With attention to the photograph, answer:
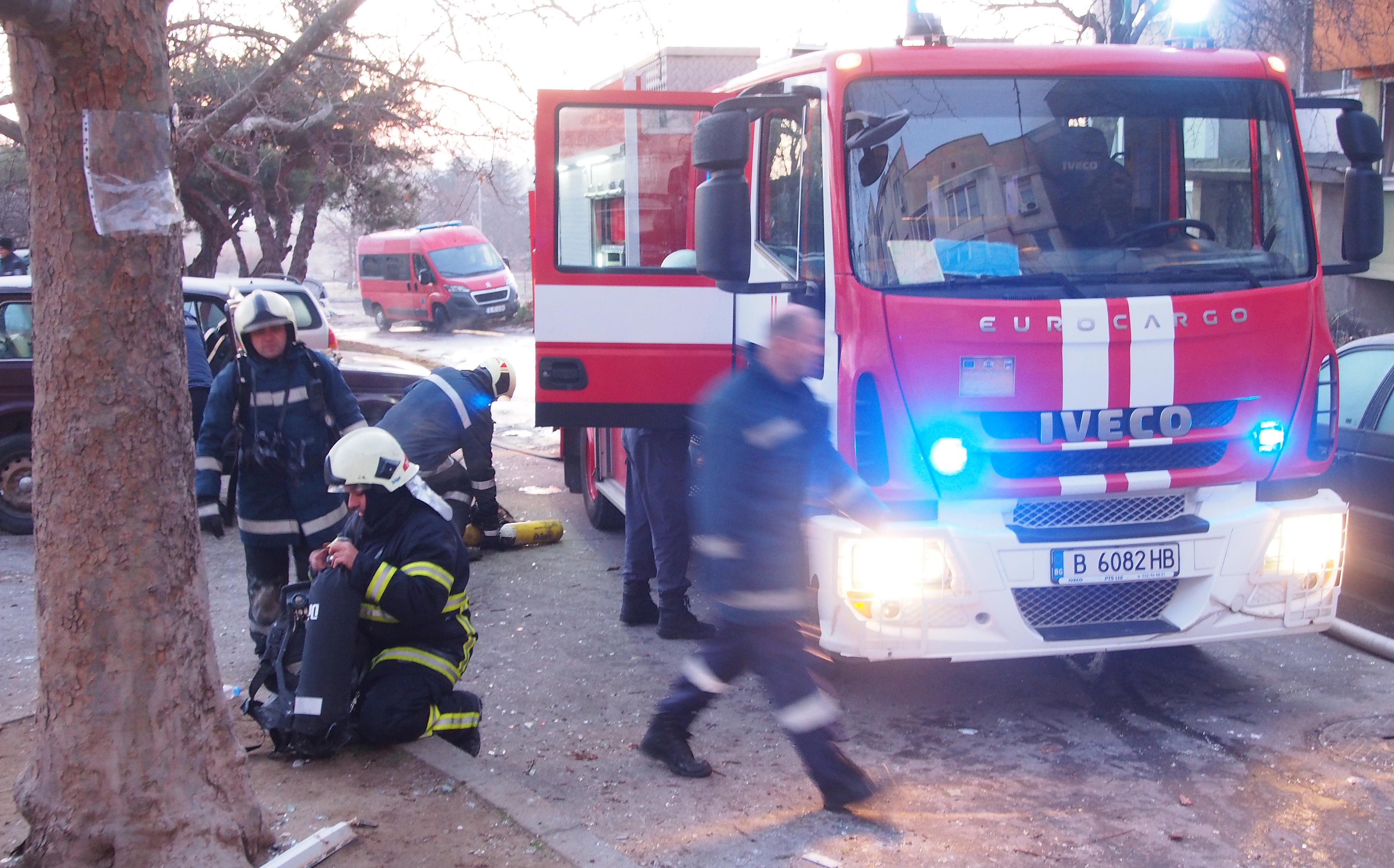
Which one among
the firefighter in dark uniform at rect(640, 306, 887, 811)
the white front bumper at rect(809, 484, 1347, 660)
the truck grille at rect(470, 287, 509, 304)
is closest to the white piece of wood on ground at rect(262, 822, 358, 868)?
the firefighter in dark uniform at rect(640, 306, 887, 811)

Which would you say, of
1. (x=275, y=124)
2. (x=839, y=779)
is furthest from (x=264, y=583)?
(x=275, y=124)

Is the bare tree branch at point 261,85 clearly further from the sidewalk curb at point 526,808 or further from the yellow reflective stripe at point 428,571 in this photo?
the sidewalk curb at point 526,808

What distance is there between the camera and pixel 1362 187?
493 centimetres

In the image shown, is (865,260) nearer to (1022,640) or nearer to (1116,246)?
(1116,246)

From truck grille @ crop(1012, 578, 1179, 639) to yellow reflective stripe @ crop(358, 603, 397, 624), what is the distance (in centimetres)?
231

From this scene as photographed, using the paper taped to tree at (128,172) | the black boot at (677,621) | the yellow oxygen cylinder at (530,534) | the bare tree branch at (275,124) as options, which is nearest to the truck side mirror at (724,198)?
the paper taped to tree at (128,172)

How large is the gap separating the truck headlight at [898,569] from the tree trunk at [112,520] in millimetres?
2199

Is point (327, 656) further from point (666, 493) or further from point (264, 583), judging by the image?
point (666, 493)

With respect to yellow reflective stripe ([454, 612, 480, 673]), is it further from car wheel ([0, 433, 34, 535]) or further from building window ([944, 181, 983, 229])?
car wheel ([0, 433, 34, 535])

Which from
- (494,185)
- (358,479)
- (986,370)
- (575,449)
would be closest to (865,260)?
(986,370)

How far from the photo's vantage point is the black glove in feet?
16.8

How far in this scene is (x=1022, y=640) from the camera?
14.9 ft

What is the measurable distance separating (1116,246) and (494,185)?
816 centimetres

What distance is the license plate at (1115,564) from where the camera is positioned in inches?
178
